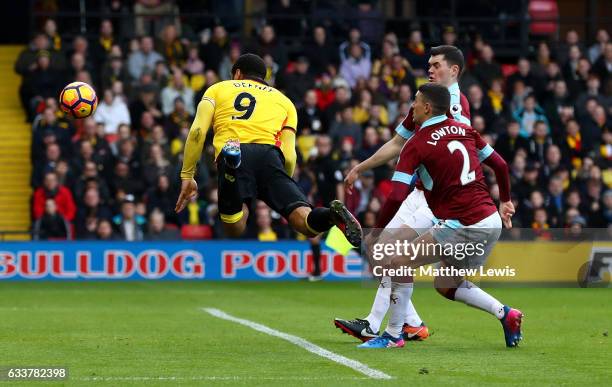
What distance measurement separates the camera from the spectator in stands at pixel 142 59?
25172mm

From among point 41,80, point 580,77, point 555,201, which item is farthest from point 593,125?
point 41,80

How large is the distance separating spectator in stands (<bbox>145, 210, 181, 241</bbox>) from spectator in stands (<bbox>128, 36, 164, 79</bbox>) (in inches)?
151

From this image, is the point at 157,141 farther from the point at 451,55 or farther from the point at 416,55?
the point at 451,55

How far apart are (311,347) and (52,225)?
1184 cm

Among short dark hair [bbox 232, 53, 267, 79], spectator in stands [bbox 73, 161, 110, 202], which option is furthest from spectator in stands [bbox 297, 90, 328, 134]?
short dark hair [bbox 232, 53, 267, 79]

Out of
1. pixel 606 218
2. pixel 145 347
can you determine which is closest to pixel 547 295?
pixel 606 218

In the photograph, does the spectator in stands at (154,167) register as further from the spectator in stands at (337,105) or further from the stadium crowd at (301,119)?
the spectator in stands at (337,105)

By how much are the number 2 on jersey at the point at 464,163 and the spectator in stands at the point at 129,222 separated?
12146 mm

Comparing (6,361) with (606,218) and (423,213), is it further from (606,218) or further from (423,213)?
(606,218)

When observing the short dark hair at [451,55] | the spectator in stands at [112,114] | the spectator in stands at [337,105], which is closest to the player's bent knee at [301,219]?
the short dark hair at [451,55]

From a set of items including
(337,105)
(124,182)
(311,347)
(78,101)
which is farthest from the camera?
(337,105)

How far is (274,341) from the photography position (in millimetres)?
11438

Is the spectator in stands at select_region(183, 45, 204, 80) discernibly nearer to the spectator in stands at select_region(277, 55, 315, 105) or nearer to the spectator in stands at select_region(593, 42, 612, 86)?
the spectator in stands at select_region(277, 55, 315, 105)

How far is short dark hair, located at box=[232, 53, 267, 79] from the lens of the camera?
11.9 meters
